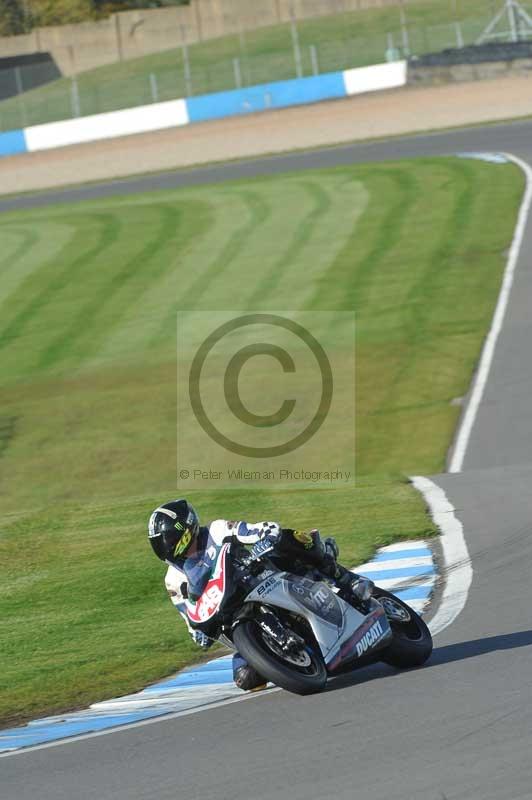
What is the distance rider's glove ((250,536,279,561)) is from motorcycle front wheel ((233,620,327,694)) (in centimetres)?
41

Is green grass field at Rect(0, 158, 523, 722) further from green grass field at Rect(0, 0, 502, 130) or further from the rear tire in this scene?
green grass field at Rect(0, 0, 502, 130)

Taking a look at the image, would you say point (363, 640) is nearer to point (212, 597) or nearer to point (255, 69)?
point (212, 597)

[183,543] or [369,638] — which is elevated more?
[183,543]

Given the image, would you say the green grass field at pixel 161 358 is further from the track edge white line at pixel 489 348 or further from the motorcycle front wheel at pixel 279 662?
the motorcycle front wheel at pixel 279 662

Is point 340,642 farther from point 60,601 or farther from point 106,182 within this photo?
point 106,182

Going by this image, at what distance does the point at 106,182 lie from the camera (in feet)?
162

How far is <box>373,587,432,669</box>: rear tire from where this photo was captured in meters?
8.39

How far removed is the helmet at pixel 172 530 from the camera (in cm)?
799

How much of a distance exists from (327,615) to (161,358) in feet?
56.5

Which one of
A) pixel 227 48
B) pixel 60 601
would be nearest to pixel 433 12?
pixel 227 48

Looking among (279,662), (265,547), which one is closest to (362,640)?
(279,662)

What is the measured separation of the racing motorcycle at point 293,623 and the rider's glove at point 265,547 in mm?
63

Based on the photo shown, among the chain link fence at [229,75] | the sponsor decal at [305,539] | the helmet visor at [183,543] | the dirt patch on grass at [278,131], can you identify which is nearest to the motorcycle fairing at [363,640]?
the sponsor decal at [305,539]

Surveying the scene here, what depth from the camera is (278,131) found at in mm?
50094
